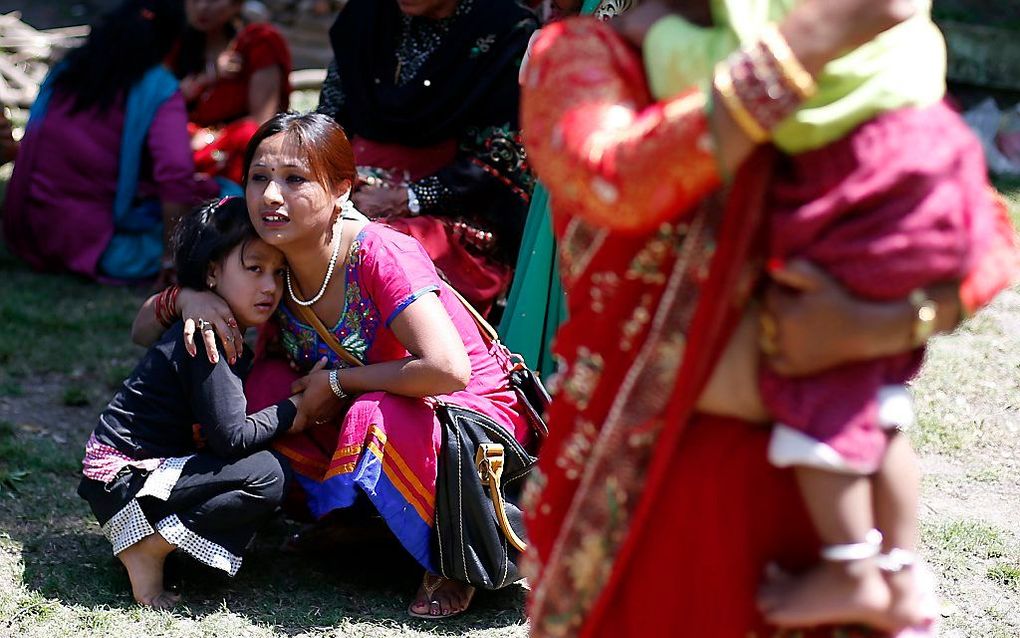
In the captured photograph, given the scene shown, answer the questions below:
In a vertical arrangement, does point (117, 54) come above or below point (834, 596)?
below

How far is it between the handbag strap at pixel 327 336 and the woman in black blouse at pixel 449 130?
0.93 m

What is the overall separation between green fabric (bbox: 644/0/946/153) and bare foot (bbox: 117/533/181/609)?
215cm

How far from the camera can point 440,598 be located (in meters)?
3.30

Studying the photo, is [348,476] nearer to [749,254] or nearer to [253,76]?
[749,254]

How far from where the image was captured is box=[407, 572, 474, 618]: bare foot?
10.8 ft

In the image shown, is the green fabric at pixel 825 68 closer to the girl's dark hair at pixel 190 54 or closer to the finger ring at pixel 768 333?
the finger ring at pixel 768 333

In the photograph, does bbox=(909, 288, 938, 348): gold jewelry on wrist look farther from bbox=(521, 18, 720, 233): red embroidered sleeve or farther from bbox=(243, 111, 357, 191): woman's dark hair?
bbox=(243, 111, 357, 191): woman's dark hair

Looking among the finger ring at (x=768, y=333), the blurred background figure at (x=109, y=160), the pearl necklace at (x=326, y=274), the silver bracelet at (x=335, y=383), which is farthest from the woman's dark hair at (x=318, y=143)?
the blurred background figure at (x=109, y=160)

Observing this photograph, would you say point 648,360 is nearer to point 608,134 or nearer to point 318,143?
point 608,134

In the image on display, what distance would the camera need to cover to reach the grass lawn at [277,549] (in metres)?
3.22

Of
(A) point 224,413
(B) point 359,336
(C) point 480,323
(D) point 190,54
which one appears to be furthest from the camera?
(D) point 190,54

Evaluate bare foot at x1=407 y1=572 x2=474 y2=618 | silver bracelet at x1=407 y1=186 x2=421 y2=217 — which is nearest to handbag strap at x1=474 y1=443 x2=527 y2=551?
bare foot at x1=407 y1=572 x2=474 y2=618

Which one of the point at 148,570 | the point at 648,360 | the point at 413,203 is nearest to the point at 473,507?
the point at 148,570

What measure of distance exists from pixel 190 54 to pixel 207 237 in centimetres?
324
